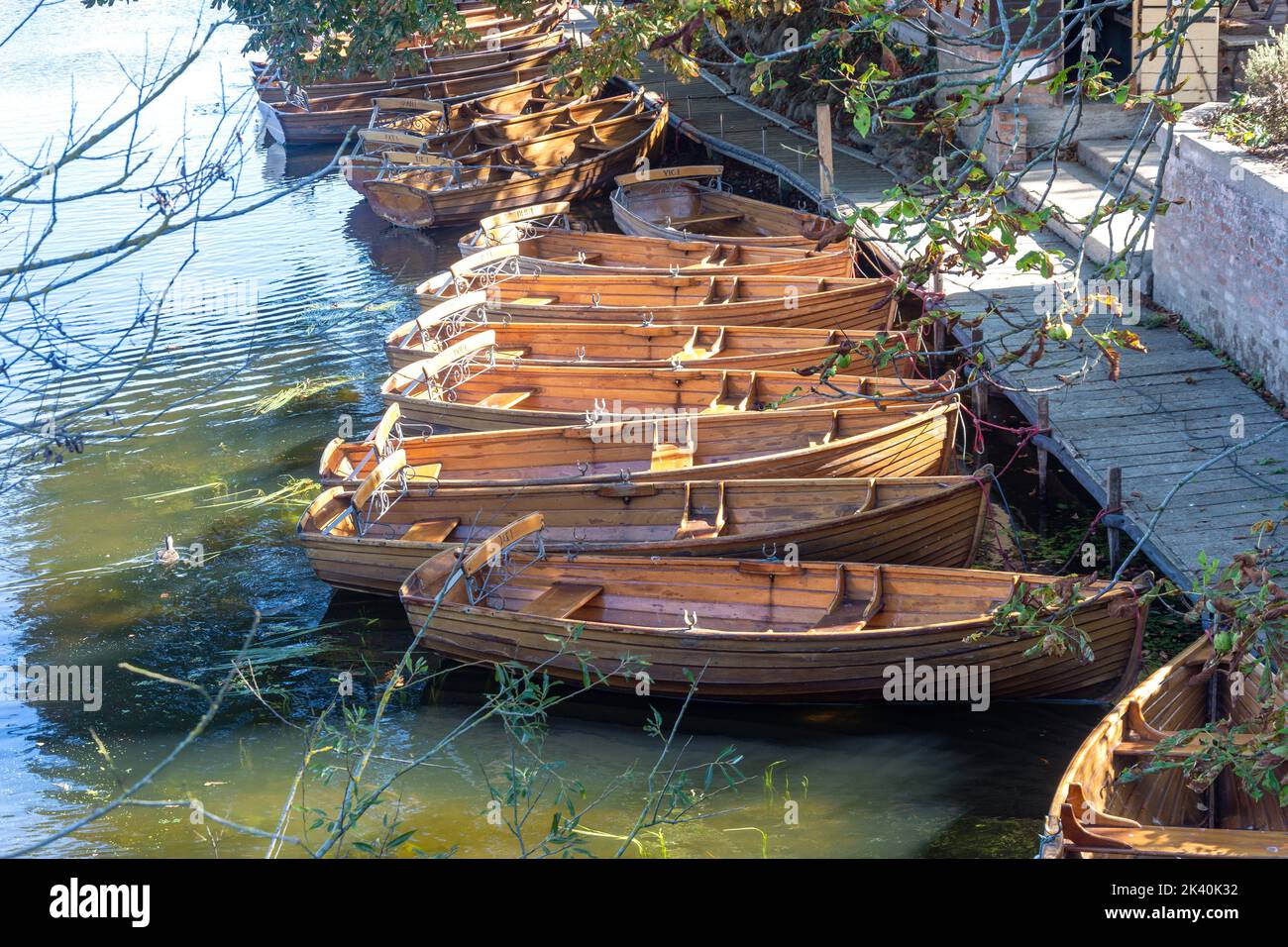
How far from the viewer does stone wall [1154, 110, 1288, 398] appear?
1093 cm

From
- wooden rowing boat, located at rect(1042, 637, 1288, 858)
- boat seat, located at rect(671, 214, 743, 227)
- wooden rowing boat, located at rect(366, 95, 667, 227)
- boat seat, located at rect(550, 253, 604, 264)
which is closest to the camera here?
wooden rowing boat, located at rect(1042, 637, 1288, 858)

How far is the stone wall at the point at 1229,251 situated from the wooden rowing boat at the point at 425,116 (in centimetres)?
1270

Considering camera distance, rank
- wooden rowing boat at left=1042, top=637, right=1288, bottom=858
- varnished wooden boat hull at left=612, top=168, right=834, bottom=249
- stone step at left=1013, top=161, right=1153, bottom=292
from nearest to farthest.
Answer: wooden rowing boat at left=1042, top=637, right=1288, bottom=858, stone step at left=1013, top=161, right=1153, bottom=292, varnished wooden boat hull at left=612, top=168, right=834, bottom=249

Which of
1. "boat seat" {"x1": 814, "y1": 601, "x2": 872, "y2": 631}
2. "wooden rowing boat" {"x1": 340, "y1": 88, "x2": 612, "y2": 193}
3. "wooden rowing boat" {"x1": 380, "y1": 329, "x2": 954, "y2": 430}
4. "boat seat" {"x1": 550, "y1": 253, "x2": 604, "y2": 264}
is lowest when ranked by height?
"boat seat" {"x1": 814, "y1": 601, "x2": 872, "y2": 631}

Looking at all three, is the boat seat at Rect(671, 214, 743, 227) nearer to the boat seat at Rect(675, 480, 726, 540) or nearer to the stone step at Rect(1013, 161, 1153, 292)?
the stone step at Rect(1013, 161, 1153, 292)

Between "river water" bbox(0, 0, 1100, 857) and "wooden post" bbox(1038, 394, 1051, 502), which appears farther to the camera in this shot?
"wooden post" bbox(1038, 394, 1051, 502)

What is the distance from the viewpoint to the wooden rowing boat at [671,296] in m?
14.4

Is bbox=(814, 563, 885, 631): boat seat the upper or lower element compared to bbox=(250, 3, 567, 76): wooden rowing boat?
lower

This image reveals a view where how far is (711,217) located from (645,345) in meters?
5.91

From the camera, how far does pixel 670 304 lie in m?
15.4

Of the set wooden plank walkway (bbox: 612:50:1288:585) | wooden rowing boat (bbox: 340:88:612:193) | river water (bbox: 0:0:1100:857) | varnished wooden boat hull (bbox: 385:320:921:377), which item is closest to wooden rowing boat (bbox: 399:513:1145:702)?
river water (bbox: 0:0:1100:857)

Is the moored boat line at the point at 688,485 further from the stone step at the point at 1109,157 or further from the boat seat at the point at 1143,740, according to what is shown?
the stone step at the point at 1109,157

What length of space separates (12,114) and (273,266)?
11.9 metres
